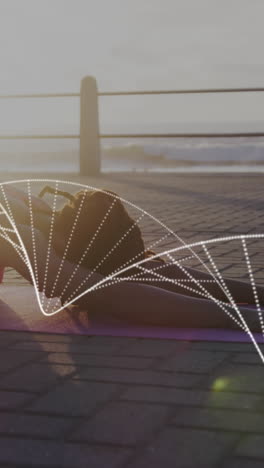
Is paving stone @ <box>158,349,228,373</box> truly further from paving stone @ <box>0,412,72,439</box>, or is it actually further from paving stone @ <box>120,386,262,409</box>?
paving stone @ <box>0,412,72,439</box>

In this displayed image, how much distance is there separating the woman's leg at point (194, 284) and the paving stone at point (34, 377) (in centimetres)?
112

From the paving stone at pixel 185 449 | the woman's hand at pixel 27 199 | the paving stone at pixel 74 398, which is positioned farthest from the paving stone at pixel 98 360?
the woman's hand at pixel 27 199

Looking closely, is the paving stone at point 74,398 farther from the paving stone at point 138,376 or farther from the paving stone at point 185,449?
the paving stone at point 185,449

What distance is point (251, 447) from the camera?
7.85ft

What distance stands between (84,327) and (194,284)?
0.77 m

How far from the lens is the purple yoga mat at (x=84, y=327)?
3.65 meters

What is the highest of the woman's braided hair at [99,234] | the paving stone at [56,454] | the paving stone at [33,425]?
the woman's braided hair at [99,234]

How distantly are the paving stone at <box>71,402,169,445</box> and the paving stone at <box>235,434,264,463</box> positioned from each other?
0.87ft

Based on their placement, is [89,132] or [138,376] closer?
[138,376]

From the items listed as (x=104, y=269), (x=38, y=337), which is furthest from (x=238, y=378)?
(x=104, y=269)

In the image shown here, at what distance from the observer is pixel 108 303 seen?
3908mm

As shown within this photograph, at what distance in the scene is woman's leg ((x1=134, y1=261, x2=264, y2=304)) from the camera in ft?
14.1

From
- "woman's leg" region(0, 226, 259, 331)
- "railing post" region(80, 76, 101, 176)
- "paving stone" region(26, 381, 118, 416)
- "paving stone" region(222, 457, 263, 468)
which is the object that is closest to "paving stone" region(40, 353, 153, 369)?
"paving stone" region(26, 381, 118, 416)

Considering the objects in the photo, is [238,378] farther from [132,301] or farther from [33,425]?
[132,301]
